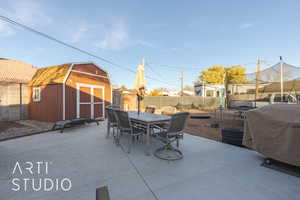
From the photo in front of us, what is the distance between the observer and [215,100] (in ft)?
56.6

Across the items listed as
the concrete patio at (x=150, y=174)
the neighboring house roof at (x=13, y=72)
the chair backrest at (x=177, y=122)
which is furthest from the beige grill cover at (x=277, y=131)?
the neighboring house roof at (x=13, y=72)

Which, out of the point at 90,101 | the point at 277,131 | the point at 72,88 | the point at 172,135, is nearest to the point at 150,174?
the point at 172,135

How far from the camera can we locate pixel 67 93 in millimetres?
6770

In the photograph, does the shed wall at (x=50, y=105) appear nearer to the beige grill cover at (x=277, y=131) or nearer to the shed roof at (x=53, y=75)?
the shed roof at (x=53, y=75)

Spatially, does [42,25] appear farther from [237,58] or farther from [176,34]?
[237,58]

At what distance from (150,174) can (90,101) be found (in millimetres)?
6850

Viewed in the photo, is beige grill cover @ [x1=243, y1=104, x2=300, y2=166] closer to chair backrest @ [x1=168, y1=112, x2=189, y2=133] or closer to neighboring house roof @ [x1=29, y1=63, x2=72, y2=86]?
chair backrest @ [x1=168, y1=112, x2=189, y2=133]

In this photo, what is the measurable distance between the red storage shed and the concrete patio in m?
3.67

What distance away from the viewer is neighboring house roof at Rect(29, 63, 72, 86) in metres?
6.71

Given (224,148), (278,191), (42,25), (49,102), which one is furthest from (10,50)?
(278,191)

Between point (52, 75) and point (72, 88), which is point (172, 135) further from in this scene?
point (52, 75)

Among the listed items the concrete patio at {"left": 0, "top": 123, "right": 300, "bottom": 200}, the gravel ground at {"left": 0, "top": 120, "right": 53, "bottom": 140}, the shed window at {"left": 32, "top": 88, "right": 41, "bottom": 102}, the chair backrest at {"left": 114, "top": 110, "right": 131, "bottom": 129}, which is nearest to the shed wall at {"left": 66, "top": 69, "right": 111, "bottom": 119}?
the gravel ground at {"left": 0, "top": 120, "right": 53, "bottom": 140}

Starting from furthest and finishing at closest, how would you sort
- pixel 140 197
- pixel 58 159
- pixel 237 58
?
pixel 237 58 < pixel 58 159 < pixel 140 197

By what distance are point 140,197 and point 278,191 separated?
71.2 inches
